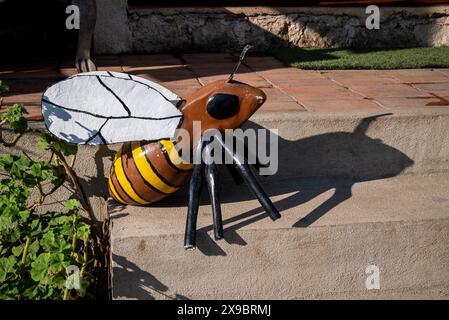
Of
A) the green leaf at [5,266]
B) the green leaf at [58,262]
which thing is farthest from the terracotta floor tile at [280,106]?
the green leaf at [5,266]

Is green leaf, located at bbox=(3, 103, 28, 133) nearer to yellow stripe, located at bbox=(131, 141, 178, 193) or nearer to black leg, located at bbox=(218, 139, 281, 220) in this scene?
yellow stripe, located at bbox=(131, 141, 178, 193)

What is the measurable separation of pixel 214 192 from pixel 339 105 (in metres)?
1.11

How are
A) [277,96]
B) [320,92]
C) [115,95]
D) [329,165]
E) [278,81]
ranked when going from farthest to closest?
[278,81] → [320,92] → [277,96] → [329,165] → [115,95]

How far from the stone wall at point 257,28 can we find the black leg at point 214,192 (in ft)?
8.20

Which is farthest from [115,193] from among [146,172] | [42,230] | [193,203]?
[193,203]

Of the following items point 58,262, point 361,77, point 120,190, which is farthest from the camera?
point 361,77

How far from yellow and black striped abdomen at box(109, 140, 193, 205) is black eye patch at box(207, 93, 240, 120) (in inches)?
8.7

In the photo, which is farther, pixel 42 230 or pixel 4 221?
pixel 42 230

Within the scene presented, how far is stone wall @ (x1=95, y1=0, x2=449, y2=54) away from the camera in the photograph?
4.96 meters

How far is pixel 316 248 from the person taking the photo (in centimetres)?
278

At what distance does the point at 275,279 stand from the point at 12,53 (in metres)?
2.92

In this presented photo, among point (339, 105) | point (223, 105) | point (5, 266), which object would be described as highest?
point (223, 105)

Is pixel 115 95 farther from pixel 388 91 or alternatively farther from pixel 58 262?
pixel 388 91

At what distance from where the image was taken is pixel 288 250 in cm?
276
